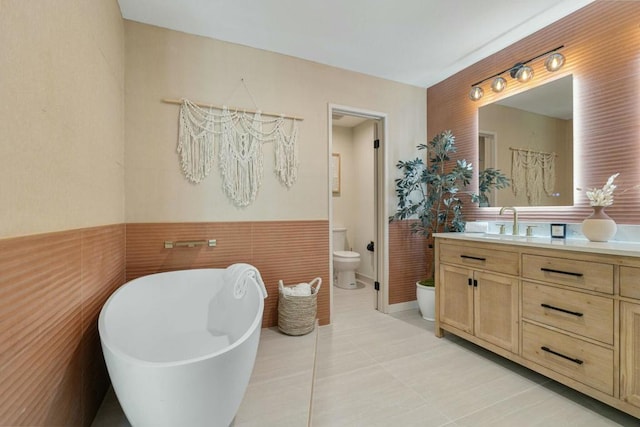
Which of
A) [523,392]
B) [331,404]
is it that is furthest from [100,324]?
[523,392]

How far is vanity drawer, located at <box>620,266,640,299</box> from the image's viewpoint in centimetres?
125

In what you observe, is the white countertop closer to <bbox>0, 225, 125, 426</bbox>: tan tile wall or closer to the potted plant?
the potted plant

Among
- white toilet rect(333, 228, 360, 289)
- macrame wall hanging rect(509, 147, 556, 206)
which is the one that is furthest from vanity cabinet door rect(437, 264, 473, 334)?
white toilet rect(333, 228, 360, 289)

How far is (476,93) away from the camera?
2545mm

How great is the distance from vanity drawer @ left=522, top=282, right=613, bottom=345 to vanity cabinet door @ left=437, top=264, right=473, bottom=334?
0.40 meters

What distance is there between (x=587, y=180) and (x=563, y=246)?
2.50ft

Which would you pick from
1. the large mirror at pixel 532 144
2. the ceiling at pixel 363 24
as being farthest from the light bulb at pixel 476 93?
the ceiling at pixel 363 24

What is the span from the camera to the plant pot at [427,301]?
2.67m

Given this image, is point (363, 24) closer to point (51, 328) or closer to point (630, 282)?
point (630, 282)

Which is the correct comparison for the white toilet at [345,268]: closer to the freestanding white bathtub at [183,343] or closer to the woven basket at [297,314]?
the woven basket at [297,314]

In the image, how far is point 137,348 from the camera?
4.75 feet

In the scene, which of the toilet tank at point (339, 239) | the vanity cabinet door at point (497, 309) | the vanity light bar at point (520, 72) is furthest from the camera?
the toilet tank at point (339, 239)

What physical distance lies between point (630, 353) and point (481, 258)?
2.70 feet

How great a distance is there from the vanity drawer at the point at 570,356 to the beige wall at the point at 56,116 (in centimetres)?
247
